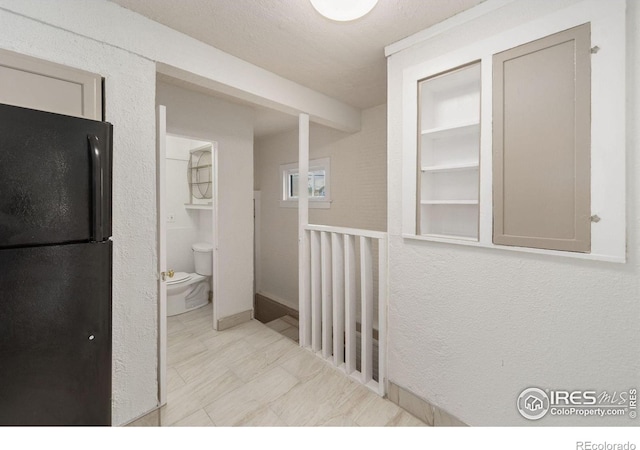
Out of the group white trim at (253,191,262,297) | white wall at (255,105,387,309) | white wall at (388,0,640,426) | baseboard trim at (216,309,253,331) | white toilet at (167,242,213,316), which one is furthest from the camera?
white trim at (253,191,262,297)

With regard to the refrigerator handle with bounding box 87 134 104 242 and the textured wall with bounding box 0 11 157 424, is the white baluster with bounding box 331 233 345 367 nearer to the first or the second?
the textured wall with bounding box 0 11 157 424

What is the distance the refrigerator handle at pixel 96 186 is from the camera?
0.99m

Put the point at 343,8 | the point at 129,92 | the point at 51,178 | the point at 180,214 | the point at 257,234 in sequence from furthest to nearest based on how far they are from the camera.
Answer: the point at 257,234
the point at 180,214
the point at 129,92
the point at 343,8
the point at 51,178

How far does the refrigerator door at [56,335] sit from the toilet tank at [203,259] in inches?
102

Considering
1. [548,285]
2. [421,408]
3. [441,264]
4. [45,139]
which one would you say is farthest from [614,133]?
[45,139]

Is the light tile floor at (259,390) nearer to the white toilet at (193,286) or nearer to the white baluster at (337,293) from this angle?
the white baluster at (337,293)

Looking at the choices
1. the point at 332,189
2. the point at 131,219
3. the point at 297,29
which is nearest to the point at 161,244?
the point at 131,219

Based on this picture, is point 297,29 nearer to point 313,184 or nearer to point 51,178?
point 51,178

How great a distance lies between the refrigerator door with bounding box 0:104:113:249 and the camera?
0.85 m

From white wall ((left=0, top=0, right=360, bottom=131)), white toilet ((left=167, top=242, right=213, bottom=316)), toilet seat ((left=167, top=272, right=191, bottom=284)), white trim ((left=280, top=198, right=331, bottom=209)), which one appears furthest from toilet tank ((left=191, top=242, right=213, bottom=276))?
white wall ((left=0, top=0, right=360, bottom=131))

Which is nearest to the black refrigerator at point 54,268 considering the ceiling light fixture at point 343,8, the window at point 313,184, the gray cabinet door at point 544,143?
the ceiling light fixture at point 343,8

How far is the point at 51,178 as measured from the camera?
0.92 m

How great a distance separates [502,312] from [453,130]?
1007 mm

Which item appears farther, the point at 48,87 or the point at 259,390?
the point at 259,390
